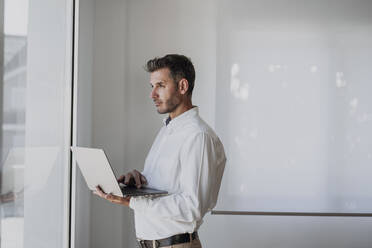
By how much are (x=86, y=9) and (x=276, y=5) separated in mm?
1371

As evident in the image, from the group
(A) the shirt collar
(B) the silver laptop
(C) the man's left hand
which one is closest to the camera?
(B) the silver laptop

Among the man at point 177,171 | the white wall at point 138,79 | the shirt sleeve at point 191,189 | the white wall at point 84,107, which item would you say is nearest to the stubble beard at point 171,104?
the man at point 177,171

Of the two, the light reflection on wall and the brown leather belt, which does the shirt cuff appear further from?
the light reflection on wall

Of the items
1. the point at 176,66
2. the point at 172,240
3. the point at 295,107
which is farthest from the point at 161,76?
the point at 295,107

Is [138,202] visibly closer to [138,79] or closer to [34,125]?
[34,125]

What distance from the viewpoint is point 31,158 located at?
1887 mm

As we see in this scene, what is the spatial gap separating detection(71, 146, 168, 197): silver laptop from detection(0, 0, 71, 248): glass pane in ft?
0.68

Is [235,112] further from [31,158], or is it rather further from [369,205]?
[31,158]

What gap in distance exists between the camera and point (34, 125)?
193 cm

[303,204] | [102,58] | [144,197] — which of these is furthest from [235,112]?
[144,197]

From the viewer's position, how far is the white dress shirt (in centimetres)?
186

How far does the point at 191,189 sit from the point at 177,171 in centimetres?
18

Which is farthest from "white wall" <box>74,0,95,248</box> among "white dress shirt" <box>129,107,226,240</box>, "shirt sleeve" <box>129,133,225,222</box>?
"shirt sleeve" <box>129,133,225,222</box>

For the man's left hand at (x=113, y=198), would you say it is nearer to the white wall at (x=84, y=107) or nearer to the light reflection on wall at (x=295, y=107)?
the white wall at (x=84, y=107)
